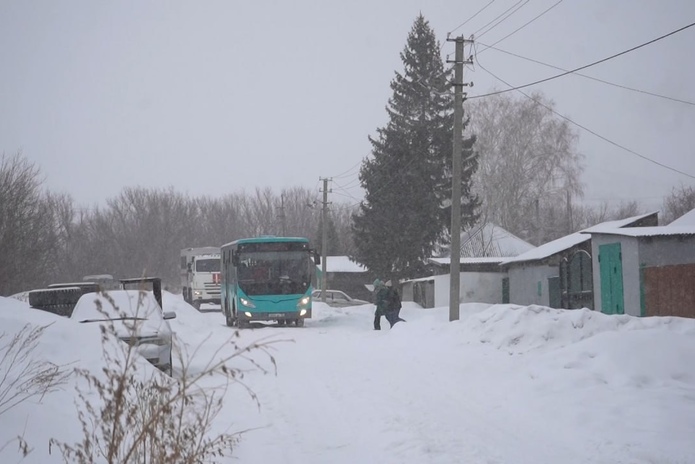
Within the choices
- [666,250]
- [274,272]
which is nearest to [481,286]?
[274,272]

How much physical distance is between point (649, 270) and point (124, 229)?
58.9 metres

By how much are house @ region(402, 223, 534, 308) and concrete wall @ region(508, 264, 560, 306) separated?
6.10 feet

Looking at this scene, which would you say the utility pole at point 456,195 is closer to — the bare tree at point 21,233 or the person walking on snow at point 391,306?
the person walking on snow at point 391,306

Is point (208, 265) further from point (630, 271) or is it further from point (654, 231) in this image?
point (654, 231)

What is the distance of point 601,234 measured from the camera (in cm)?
2680

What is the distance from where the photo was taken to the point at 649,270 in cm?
2373

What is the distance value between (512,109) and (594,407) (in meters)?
48.8

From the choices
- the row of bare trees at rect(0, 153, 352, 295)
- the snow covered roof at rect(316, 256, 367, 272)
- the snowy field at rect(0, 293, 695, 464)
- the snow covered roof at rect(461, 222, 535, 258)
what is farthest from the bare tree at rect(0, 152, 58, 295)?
the snow covered roof at rect(316, 256, 367, 272)

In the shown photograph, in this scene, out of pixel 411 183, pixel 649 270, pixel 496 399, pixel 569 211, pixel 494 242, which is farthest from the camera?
pixel 569 211

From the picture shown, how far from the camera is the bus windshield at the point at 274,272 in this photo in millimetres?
29484

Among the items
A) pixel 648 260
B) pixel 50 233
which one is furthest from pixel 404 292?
pixel 648 260

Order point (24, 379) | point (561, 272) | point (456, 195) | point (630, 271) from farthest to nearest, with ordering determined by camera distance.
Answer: point (561, 272) < point (630, 271) < point (456, 195) < point (24, 379)

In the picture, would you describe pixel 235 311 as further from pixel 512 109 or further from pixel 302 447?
pixel 512 109

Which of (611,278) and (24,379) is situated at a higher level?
(611,278)
